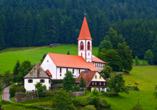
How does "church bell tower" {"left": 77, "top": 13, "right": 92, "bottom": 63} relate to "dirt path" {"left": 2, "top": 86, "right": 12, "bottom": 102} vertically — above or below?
above

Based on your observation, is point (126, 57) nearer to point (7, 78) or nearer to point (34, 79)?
A: point (7, 78)

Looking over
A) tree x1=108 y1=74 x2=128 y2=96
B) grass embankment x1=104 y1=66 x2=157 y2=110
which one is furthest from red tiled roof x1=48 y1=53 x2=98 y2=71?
tree x1=108 y1=74 x2=128 y2=96

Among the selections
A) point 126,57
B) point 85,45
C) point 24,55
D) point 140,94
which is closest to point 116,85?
point 140,94

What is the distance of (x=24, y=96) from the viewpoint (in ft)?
181

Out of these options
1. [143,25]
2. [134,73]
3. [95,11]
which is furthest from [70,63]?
[95,11]

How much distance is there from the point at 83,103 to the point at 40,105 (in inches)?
317

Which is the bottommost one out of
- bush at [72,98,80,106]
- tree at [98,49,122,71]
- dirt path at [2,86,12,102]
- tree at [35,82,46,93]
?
bush at [72,98,80,106]

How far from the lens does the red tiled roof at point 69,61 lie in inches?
2774

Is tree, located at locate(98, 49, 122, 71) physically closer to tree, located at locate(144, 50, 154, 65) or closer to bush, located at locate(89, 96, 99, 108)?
tree, located at locate(144, 50, 154, 65)

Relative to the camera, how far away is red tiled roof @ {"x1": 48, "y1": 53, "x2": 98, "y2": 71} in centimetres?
7046

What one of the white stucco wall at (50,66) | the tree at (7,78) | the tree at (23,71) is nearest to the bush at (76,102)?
the white stucco wall at (50,66)

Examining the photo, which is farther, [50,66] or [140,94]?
[50,66]

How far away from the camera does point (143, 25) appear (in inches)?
4961

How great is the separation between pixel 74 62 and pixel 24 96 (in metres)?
22.7
